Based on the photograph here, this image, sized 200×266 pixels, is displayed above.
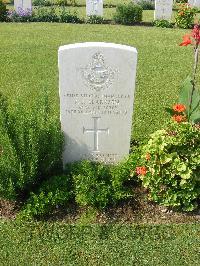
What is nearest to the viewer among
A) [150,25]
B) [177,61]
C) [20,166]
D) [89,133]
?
[20,166]

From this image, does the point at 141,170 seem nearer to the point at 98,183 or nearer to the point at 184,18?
the point at 98,183

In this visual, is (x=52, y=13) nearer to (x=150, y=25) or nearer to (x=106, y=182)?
(x=150, y=25)

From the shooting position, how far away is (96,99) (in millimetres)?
4926

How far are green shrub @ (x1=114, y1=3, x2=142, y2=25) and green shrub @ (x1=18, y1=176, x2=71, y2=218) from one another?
38.3 ft

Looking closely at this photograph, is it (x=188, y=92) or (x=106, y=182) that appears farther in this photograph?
(x=188, y=92)

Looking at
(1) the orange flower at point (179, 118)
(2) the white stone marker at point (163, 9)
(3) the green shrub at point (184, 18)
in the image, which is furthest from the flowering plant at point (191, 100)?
(2) the white stone marker at point (163, 9)

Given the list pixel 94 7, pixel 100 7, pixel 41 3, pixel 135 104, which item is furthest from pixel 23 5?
pixel 135 104

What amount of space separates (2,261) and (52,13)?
509 inches

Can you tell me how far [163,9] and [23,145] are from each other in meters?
12.4

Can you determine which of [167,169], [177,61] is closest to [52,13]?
[177,61]

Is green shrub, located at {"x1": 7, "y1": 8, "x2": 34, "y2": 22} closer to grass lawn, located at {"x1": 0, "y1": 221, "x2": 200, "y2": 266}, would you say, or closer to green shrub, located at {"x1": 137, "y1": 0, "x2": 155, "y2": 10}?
green shrub, located at {"x1": 137, "y1": 0, "x2": 155, "y2": 10}

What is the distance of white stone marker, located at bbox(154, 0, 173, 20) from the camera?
1548cm

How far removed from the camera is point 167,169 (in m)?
4.54

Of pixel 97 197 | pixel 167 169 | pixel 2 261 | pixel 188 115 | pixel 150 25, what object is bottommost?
pixel 2 261
